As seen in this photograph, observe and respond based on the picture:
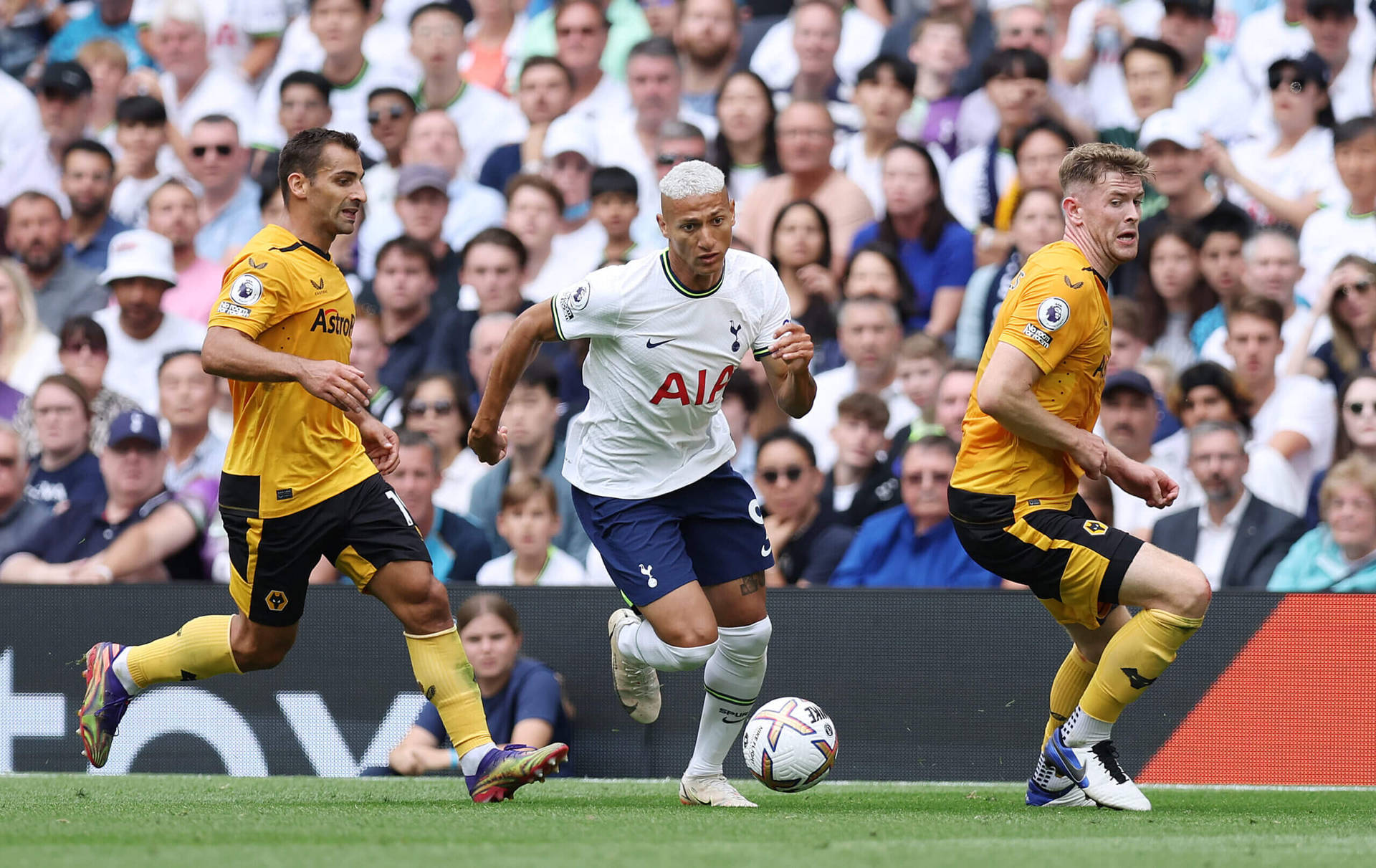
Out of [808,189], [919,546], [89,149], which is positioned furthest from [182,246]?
[919,546]

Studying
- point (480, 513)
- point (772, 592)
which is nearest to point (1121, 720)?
point (772, 592)

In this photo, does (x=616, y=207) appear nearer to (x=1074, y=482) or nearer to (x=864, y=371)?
(x=864, y=371)

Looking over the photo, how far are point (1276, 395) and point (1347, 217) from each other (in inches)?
57.7

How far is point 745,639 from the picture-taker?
21.6 ft

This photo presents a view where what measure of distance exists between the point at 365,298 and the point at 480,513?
2.32 meters

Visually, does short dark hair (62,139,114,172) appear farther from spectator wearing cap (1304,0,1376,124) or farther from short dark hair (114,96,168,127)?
spectator wearing cap (1304,0,1376,124)

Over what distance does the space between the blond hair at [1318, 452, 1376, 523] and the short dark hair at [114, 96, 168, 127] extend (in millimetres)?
9303

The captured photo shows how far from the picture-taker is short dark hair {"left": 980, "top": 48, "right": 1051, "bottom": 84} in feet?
36.9

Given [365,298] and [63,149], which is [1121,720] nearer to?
[365,298]

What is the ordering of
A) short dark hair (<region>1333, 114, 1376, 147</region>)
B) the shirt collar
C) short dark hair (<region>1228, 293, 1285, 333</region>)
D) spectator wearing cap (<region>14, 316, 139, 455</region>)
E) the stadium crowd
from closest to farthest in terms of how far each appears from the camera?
the shirt collar
the stadium crowd
short dark hair (<region>1228, 293, 1285, 333</region>)
short dark hair (<region>1333, 114, 1376, 147</region>)
spectator wearing cap (<region>14, 316, 139, 455</region>)

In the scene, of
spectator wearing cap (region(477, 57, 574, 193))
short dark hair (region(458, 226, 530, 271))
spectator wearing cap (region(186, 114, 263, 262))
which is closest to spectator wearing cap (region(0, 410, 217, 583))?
short dark hair (region(458, 226, 530, 271))

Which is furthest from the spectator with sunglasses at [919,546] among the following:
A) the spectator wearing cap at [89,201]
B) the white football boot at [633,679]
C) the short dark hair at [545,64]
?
the spectator wearing cap at [89,201]

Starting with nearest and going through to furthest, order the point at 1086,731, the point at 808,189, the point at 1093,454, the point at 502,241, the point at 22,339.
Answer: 1. the point at 1093,454
2. the point at 1086,731
3. the point at 502,241
4. the point at 808,189
5. the point at 22,339

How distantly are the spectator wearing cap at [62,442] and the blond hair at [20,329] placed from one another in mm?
1542
